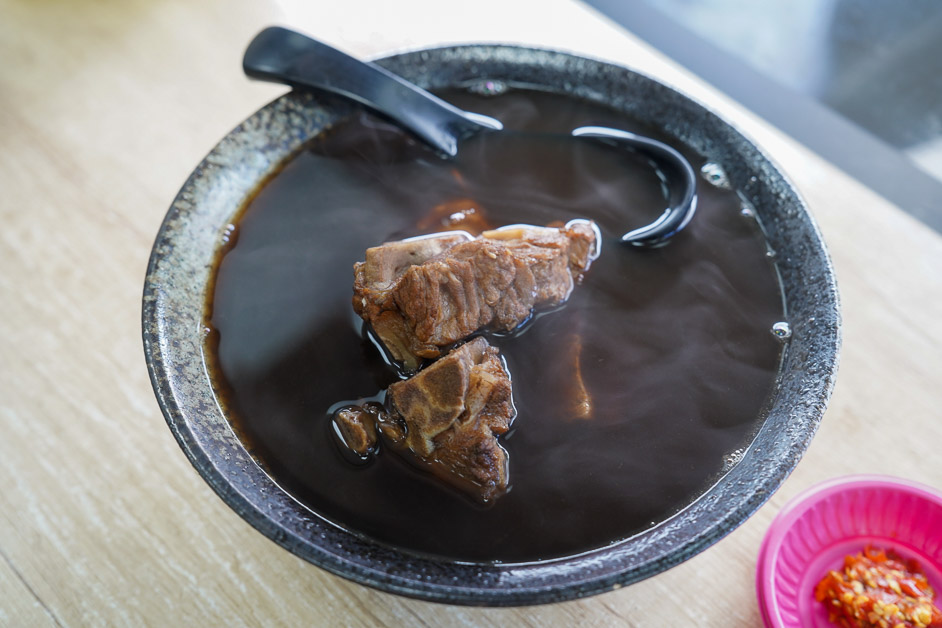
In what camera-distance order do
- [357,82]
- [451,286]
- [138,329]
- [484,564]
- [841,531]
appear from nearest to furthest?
[484,564] → [451,286] → [841,531] → [357,82] → [138,329]

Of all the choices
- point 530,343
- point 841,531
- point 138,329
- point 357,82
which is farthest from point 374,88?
point 841,531

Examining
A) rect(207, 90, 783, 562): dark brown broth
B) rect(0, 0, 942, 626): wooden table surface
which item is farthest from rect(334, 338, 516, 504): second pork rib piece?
rect(0, 0, 942, 626): wooden table surface

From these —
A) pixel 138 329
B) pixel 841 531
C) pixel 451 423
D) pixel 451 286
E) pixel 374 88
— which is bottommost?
pixel 841 531

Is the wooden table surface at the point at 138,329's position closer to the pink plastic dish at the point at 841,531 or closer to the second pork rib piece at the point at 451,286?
the pink plastic dish at the point at 841,531

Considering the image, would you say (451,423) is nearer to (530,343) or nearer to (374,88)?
(530,343)

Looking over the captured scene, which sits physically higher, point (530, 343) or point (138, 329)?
point (530, 343)

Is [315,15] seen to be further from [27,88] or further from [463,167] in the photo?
[463,167]
